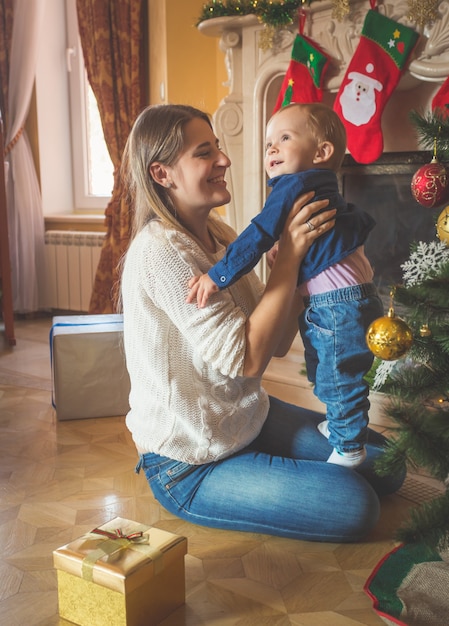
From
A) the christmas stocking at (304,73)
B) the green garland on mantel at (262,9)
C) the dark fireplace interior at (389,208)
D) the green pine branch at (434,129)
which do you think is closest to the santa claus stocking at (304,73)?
the christmas stocking at (304,73)

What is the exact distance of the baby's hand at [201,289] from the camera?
4.53ft

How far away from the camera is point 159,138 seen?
1520 millimetres

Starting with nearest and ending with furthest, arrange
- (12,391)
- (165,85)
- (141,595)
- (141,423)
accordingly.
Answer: (141,595)
(141,423)
(12,391)
(165,85)

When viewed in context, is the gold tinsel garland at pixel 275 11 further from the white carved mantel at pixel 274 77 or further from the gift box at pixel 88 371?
the gift box at pixel 88 371

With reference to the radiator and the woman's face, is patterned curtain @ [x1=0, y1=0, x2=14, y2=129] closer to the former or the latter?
the radiator

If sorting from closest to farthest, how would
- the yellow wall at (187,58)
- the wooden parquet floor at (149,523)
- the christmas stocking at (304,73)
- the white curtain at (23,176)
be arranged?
the wooden parquet floor at (149,523), the christmas stocking at (304,73), the yellow wall at (187,58), the white curtain at (23,176)

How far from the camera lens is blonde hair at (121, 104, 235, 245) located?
59.6 inches

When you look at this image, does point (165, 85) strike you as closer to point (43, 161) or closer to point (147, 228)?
point (43, 161)

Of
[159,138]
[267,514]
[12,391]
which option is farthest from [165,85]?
[267,514]

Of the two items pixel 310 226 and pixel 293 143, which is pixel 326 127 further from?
pixel 310 226

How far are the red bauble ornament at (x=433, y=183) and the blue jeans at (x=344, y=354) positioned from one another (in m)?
0.29

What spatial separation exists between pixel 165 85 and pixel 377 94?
1417mm

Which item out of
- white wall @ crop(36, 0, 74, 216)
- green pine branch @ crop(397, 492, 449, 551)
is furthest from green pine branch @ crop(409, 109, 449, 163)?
white wall @ crop(36, 0, 74, 216)

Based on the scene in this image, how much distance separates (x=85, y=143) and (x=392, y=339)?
3.93m
